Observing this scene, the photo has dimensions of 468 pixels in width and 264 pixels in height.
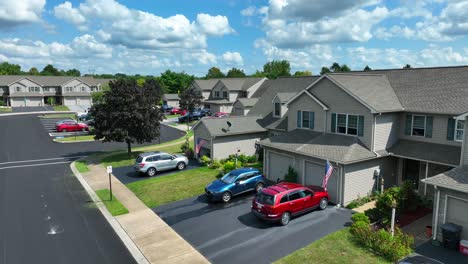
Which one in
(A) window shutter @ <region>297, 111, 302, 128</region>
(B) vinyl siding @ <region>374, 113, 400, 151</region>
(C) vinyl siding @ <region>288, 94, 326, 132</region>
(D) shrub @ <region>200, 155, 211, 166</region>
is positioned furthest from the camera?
(D) shrub @ <region>200, 155, 211, 166</region>

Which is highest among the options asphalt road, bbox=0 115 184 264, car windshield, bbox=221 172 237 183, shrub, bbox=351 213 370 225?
car windshield, bbox=221 172 237 183

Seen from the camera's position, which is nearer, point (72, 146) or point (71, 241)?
point (71, 241)

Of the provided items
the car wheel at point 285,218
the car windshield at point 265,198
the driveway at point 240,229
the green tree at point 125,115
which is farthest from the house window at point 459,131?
the green tree at point 125,115

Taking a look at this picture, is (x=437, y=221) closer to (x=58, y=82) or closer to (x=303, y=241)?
(x=303, y=241)

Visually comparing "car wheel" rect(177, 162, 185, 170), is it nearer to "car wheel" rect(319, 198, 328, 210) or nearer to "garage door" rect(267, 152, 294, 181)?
"garage door" rect(267, 152, 294, 181)

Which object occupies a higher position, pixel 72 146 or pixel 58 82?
pixel 58 82

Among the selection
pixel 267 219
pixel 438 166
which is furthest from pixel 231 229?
pixel 438 166

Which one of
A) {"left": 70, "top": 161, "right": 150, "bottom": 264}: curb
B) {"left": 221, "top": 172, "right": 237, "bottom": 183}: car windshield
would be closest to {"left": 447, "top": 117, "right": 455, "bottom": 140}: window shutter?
{"left": 221, "top": 172, "right": 237, "bottom": 183}: car windshield
